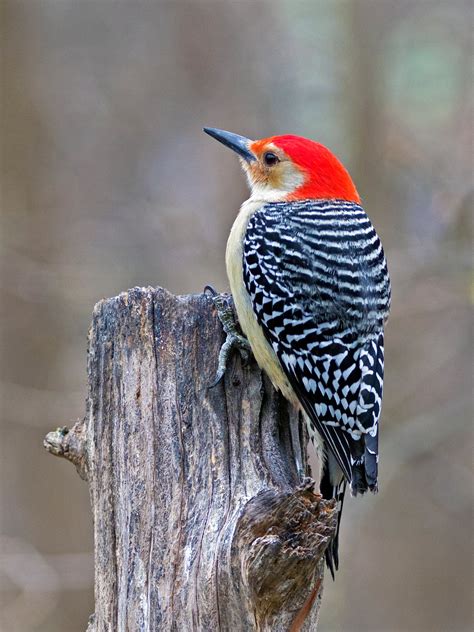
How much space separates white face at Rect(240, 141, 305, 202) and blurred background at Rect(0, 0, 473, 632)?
2590 millimetres

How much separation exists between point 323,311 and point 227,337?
669 mm

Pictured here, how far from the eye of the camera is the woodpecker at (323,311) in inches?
191

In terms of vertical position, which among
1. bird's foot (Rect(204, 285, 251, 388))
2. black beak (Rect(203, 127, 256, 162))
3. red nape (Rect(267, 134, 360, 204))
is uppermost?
black beak (Rect(203, 127, 256, 162))

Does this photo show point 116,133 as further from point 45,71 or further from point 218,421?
point 218,421

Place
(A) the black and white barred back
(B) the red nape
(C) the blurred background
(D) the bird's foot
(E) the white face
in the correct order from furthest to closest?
(C) the blurred background, (E) the white face, (B) the red nape, (A) the black and white barred back, (D) the bird's foot

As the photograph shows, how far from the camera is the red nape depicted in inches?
226

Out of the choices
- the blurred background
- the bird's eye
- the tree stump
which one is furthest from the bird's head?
the blurred background

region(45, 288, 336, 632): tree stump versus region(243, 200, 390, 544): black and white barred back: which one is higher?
region(243, 200, 390, 544): black and white barred back

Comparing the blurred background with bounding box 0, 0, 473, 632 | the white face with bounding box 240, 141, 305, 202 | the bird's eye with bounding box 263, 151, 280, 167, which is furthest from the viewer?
the blurred background with bounding box 0, 0, 473, 632

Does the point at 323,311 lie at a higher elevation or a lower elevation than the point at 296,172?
lower

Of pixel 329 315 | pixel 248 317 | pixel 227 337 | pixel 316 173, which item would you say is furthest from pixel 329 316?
pixel 316 173

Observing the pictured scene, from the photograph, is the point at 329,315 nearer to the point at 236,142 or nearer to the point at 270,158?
the point at 270,158

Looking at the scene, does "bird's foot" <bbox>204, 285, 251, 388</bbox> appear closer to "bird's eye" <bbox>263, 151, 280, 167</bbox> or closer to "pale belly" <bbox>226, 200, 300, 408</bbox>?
"pale belly" <bbox>226, 200, 300, 408</bbox>

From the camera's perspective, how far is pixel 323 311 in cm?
508
